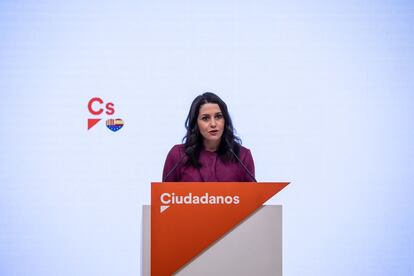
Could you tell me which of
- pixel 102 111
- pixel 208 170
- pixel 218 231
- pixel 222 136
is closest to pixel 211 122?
pixel 222 136

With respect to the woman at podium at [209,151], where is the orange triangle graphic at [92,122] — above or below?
above

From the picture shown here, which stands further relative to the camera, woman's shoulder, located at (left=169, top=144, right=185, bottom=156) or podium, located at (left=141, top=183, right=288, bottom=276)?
woman's shoulder, located at (left=169, top=144, right=185, bottom=156)

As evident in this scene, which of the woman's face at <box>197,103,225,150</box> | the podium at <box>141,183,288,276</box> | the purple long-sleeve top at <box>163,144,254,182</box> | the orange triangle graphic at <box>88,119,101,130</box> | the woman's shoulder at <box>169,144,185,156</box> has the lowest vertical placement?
the podium at <box>141,183,288,276</box>

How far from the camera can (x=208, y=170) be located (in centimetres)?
198

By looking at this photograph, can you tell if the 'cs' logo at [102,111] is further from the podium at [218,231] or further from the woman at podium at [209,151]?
the podium at [218,231]

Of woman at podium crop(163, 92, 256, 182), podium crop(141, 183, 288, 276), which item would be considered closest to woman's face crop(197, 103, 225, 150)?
woman at podium crop(163, 92, 256, 182)

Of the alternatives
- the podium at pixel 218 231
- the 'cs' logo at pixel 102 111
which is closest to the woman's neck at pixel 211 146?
the podium at pixel 218 231

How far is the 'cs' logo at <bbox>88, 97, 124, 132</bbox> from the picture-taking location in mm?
2760

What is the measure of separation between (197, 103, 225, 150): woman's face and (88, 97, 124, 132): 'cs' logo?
981mm

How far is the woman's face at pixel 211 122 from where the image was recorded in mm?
1968

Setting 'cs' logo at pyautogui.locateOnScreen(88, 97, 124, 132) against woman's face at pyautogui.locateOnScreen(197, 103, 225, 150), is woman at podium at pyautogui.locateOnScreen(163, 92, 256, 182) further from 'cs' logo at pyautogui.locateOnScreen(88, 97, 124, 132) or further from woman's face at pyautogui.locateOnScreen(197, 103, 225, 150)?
'cs' logo at pyautogui.locateOnScreen(88, 97, 124, 132)

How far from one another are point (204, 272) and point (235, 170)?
2.39 feet

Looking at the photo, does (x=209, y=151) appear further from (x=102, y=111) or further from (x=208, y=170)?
(x=102, y=111)

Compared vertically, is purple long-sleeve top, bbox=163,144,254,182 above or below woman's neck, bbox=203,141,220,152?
below
